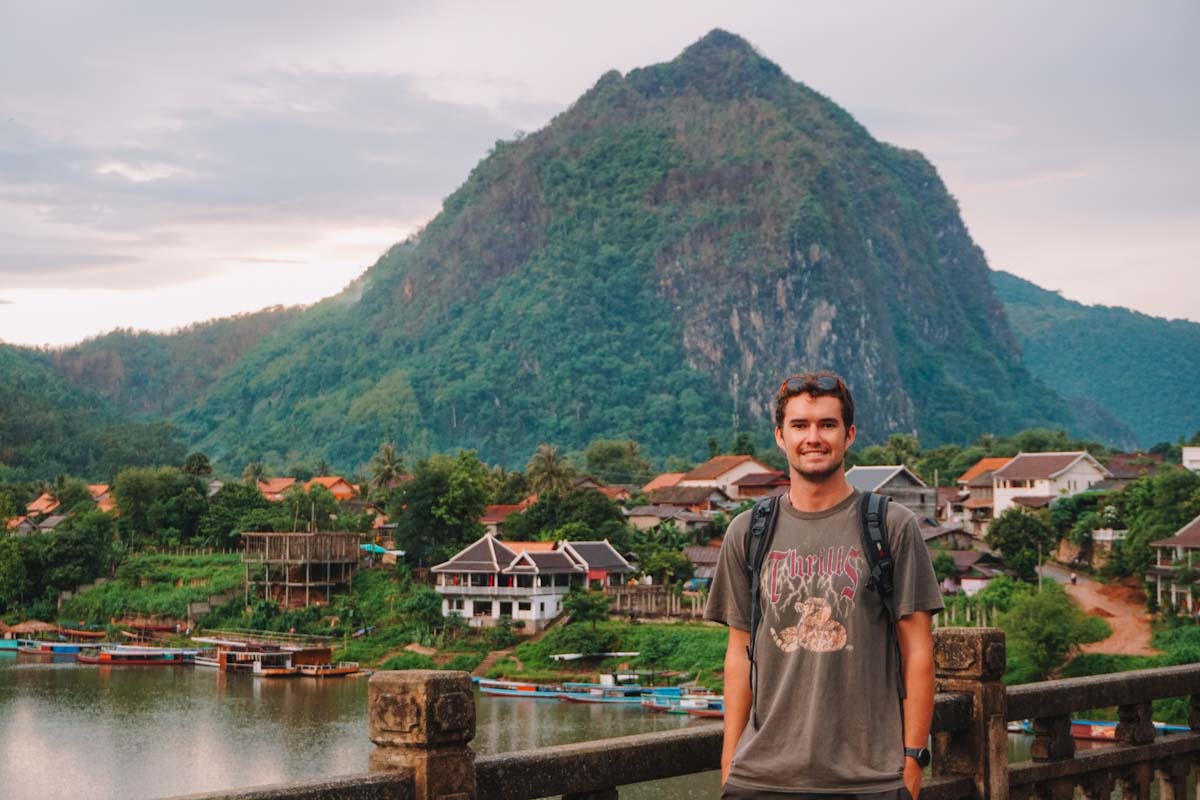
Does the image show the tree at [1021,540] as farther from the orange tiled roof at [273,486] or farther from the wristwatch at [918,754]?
the orange tiled roof at [273,486]

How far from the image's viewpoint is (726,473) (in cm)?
6831

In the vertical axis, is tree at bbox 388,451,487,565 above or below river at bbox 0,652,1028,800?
above

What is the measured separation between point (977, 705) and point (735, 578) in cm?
188

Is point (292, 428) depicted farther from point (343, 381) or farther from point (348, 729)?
point (348, 729)

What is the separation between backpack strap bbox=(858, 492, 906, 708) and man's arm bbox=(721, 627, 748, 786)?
1.42 ft

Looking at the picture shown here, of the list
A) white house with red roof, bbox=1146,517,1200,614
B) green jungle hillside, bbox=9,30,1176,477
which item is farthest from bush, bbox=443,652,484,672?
green jungle hillside, bbox=9,30,1176,477

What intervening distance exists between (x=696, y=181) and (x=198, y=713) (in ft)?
532

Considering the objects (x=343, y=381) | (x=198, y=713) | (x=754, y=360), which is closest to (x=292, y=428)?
(x=343, y=381)

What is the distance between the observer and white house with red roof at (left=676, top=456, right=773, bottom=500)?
66.9 meters

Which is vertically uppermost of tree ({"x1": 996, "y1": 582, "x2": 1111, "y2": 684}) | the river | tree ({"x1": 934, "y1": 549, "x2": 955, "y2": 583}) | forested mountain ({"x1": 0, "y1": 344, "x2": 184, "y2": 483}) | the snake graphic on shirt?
forested mountain ({"x1": 0, "y1": 344, "x2": 184, "y2": 483})

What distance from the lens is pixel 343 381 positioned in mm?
183000

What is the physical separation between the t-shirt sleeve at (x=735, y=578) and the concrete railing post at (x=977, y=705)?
174cm

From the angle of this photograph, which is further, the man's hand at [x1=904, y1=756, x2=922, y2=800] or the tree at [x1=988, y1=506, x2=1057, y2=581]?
the tree at [x1=988, y1=506, x2=1057, y2=581]

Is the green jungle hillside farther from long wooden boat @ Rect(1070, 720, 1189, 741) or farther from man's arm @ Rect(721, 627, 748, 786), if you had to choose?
man's arm @ Rect(721, 627, 748, 786)
